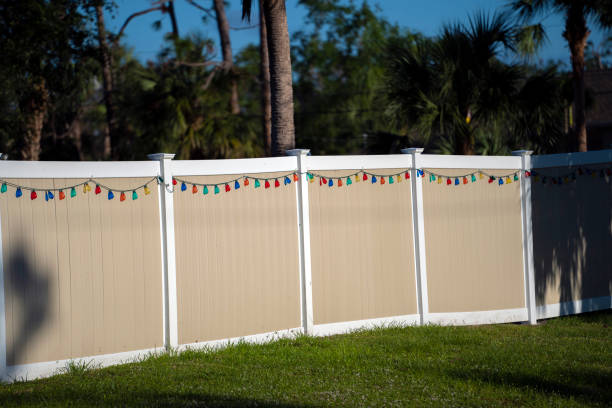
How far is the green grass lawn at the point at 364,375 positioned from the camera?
471 cm

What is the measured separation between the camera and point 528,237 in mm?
7836

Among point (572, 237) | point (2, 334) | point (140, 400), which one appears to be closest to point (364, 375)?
point (140, 400)

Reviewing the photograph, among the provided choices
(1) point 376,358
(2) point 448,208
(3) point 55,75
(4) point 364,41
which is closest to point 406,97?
(2) point 448,208

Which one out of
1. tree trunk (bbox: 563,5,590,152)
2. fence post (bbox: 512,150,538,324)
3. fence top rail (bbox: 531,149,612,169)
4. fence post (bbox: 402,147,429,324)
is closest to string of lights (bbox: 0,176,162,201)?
fence post (bbox: 402,147,429,324)

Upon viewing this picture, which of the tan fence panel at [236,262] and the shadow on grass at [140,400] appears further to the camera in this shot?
the tan fence panel at [236,262]

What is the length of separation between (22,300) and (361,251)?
3.48 meters

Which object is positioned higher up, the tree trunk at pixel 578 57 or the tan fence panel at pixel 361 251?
the tree trunk at pixel 578 57

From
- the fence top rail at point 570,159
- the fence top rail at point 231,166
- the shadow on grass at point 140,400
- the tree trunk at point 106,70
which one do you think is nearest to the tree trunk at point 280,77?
the fence top rail at point 231,166

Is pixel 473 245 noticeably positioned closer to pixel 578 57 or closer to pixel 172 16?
pixel 578 57

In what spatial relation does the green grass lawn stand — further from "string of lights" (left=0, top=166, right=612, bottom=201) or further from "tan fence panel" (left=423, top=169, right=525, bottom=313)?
"string of lights" (left=0, top=166, right=612, bottom=201)

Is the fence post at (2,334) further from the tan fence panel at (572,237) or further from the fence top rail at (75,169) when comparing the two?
the tan fence panel at (572,237)

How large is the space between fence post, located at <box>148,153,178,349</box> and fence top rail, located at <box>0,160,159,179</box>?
0.66ft

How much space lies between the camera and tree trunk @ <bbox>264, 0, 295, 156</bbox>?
330 inches

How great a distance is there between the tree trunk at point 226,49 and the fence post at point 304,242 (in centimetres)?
1010
